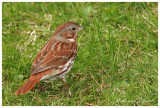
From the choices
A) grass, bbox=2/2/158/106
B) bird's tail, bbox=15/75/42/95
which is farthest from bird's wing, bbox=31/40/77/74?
grass, bbox=2/2/158/106

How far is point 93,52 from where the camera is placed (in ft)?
20.5

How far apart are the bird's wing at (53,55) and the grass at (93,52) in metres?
0.45

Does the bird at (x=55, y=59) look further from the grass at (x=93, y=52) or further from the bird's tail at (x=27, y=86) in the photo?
the grass at (x=93, y=52)

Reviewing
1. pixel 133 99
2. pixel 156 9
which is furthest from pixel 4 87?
pixel 156 9

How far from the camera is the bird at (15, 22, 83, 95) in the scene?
5187mm

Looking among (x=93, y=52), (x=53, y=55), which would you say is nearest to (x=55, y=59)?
(x=53, y=55)

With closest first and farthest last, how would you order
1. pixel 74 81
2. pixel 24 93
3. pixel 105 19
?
pixel 24 93 < pixel 74 81 < pixel 105 19

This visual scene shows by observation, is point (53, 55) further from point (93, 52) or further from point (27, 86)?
point (93, 52)

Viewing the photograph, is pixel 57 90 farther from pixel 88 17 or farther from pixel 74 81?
pixel 88 17

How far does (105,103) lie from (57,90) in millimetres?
923

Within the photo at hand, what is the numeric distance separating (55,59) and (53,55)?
3.8 inches

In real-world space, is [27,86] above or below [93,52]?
below

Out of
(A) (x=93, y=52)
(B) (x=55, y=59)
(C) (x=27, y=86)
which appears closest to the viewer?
(C) (x=27, y=86)

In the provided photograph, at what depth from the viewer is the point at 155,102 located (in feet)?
16.9
